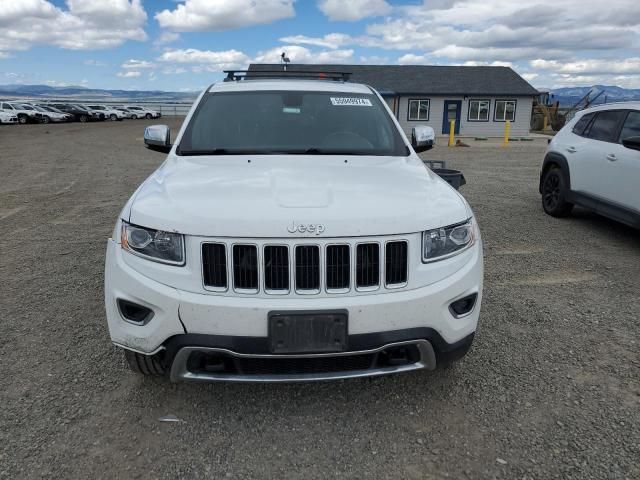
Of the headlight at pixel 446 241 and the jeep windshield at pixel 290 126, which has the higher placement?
the jeep windshield at pixel 290 126

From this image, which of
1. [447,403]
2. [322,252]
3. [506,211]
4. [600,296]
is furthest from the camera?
[506,211]

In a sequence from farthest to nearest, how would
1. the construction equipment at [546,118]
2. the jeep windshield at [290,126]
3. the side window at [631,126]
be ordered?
the construction equipment at [546,118] → the side window at [631,126] → the jeep windshield at [290,126]

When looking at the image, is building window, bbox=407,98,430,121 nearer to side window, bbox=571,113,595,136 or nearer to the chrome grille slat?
side window, bbox=571,113,595,136

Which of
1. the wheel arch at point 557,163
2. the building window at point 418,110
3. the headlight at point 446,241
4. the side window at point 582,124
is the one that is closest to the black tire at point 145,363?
the headlight at point 446,241

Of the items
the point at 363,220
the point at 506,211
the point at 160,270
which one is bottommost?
the point at 506,211

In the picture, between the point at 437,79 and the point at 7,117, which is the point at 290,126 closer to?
the point at 437,79

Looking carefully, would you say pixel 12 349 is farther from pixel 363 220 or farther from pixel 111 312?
pixel 363 220

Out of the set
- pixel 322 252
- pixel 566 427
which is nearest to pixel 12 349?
pixel 322 252

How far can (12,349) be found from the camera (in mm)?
3467

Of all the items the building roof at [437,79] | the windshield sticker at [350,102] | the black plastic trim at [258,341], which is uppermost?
the building roof at [437,79]

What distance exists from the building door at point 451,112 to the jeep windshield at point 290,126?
2844 centimetres

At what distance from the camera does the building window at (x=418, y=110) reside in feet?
101

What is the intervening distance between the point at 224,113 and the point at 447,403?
2.59 m

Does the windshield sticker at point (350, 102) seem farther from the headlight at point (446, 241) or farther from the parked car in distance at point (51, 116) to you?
the parked car in distance at point (51, 116)
